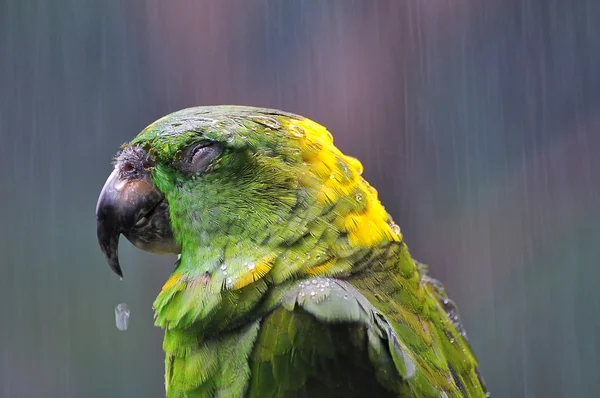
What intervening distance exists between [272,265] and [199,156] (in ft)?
0.74

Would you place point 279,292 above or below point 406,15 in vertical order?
below

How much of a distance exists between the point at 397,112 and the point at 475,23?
473 mm

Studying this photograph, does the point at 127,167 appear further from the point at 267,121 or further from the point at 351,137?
the point at 351,137

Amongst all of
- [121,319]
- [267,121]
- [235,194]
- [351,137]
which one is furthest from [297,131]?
[351,137]

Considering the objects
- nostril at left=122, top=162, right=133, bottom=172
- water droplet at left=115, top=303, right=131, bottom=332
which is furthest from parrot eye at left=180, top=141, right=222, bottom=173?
water droplet at left=115, top=303, right=131, bottom=332

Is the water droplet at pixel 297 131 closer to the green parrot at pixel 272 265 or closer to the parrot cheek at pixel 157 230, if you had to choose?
the green parrot at pixel 272 265

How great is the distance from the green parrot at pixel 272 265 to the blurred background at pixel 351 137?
4.06 feet

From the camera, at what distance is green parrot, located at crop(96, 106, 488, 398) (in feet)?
2.60

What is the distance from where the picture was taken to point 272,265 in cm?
87

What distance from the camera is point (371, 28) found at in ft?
7.39

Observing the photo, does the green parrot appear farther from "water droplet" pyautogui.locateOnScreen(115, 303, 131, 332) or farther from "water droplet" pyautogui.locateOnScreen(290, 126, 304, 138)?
"water droplet" pyautogui.locateOnScreen(115, 303, 131, 332)

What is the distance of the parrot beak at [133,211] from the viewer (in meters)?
0.97

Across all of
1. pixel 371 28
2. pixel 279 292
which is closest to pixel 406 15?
pixel 371 28

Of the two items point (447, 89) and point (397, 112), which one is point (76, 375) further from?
point (447, 89)
